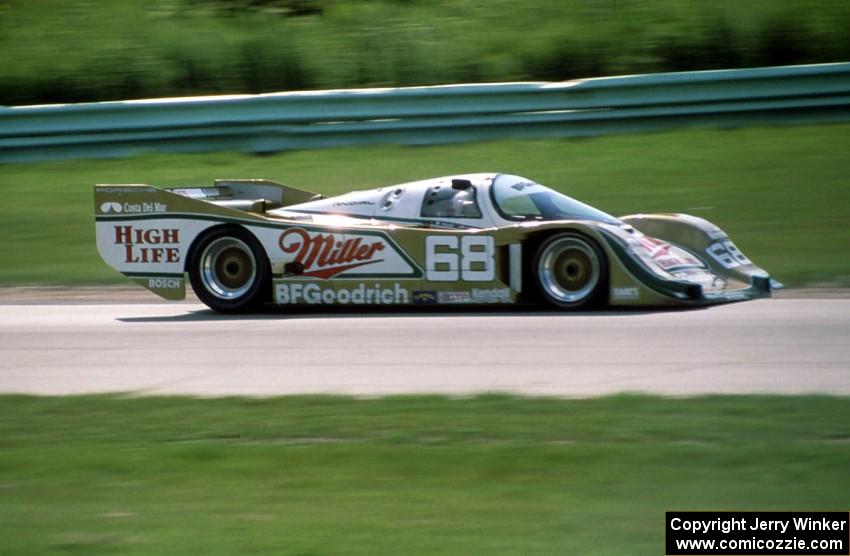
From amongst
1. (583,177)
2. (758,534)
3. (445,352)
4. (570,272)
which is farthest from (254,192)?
(758,534)

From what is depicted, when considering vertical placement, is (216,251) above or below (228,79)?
below

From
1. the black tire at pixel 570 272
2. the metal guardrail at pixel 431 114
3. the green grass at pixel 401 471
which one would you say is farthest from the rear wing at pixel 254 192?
the green grass at pixel 401 471

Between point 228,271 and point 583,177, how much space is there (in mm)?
5386

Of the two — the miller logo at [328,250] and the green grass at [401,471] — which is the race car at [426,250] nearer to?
the miller logo at [328,250]

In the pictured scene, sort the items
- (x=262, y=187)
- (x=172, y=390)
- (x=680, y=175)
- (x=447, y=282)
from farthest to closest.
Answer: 1. (x=680, y=175)
2. (x=262, y=187)
3. (x=447, y=282)
4. (x=172, y=390)

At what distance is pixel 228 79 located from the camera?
19.7 metres

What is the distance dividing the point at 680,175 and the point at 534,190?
14.4 feet

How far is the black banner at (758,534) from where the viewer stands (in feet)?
14.9

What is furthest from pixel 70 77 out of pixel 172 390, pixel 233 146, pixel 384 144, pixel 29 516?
pixel 29 516

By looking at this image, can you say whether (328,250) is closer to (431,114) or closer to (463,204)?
(463,204)

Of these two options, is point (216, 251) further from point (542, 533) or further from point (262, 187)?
point (542, 533)

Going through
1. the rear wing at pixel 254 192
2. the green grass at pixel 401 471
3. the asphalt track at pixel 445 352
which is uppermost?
the rear wing at pixel 254 192

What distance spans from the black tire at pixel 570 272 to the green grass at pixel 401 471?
10.7 feet

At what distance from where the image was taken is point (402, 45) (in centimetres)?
1969
